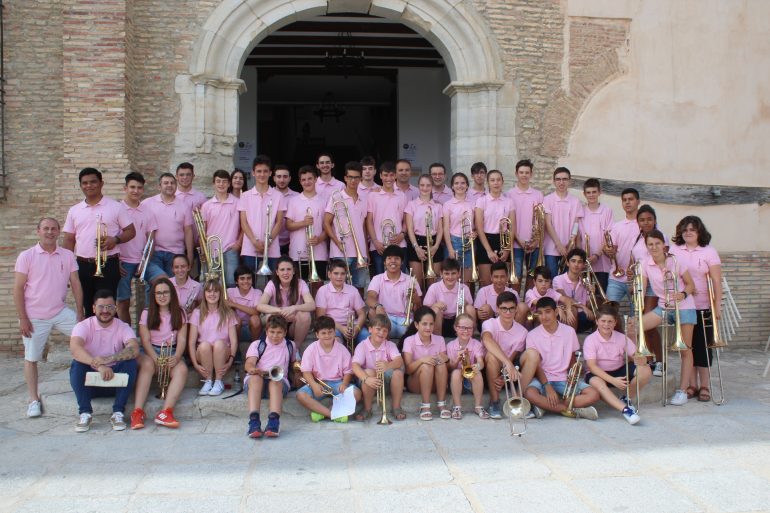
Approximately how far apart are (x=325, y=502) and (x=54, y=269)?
336 centimetres

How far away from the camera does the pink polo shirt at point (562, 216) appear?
7.00m

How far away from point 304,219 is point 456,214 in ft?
5.15

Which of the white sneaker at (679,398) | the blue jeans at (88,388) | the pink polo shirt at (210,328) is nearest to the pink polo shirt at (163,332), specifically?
the pink polo shirt at (210,328)

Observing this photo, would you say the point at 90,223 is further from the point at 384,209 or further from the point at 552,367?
the point at 552,367

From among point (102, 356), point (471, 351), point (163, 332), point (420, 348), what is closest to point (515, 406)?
point (471, 351)

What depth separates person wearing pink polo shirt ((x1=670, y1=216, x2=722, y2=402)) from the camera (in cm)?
596

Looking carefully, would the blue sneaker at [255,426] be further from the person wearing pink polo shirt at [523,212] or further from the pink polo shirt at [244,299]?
the person wearing pink polo shirt at [523,212]

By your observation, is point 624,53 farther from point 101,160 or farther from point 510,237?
point 101,160

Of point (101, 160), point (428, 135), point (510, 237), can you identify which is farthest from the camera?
point (428, 135)

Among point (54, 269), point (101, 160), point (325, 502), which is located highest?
point (101, 160)

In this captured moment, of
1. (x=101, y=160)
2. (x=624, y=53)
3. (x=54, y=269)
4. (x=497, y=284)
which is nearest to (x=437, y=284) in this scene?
(x=497, y=284)

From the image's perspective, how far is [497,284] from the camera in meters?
6.22

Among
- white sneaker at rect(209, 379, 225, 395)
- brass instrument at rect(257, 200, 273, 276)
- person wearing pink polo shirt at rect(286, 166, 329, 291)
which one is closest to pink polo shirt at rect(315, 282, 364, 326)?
person wearing pink polo shirt at rect(286, 166, 329, 291)

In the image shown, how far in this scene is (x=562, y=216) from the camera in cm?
700
